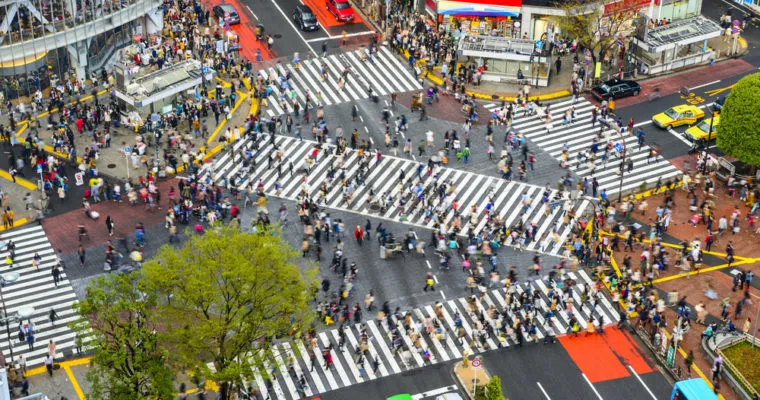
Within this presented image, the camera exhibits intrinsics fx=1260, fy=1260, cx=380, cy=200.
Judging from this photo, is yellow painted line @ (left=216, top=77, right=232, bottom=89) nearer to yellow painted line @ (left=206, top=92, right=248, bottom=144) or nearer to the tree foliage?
yellow painted line @ (left=206, top=92, right=248, bottom=144)

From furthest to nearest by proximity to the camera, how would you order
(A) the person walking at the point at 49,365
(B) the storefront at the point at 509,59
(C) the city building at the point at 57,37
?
(B) the storefront at the point at 509,59, (C) the city building at the point at 57,37, (A) the person walking at the point at 49,365

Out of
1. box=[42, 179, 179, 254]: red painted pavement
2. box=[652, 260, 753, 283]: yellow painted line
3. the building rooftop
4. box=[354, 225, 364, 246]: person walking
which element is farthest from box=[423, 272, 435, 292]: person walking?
the building rooftop

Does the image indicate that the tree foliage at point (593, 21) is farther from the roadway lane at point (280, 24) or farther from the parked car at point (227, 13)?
the parked car at point (227, 13)

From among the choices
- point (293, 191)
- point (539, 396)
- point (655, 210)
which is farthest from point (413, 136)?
point (539, 396)

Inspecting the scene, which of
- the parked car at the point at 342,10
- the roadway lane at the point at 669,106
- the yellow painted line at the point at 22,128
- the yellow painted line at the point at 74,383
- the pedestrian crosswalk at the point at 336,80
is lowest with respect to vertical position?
the yellow painted line at the point at 74,383

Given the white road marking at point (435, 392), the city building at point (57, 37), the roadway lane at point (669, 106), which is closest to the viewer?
the white road marking at point (435, 392)

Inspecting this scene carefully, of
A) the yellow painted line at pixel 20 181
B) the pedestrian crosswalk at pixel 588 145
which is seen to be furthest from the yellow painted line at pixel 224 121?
the pedestrian crosswalk at pixel 588 145

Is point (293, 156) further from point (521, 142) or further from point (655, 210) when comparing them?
point (655, 210)
